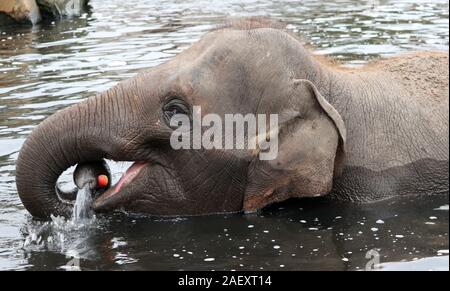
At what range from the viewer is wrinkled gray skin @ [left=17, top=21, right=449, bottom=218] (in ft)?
18.6

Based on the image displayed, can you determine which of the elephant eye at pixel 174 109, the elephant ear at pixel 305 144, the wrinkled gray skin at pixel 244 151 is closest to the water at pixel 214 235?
the wrinkled gray skin at pixel 244 151

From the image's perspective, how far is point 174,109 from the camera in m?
5.75

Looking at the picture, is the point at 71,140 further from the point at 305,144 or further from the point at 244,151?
the point at 305,144

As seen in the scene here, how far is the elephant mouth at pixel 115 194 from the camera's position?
5.86m

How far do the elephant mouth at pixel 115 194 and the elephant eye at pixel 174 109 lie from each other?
372 millimetres

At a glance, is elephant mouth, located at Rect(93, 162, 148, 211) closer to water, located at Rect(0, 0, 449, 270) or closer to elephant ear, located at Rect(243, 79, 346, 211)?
water, located at Rect(0, 0, 449, 270)

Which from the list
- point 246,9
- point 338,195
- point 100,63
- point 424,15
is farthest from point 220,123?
point 246,9

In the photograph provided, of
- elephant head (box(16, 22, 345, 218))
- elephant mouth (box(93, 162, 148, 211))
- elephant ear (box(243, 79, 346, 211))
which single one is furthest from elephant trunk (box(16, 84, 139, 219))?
elephant ear (box(243, 79, 346, 211))

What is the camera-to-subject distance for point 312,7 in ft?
53.6

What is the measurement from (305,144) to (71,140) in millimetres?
1438

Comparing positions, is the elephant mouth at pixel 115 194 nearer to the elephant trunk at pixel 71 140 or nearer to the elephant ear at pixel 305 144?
the elephant trunk at pixel 71 140

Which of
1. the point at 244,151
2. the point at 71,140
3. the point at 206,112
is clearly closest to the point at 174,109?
the point at 206,112

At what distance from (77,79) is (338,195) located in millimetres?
5513
